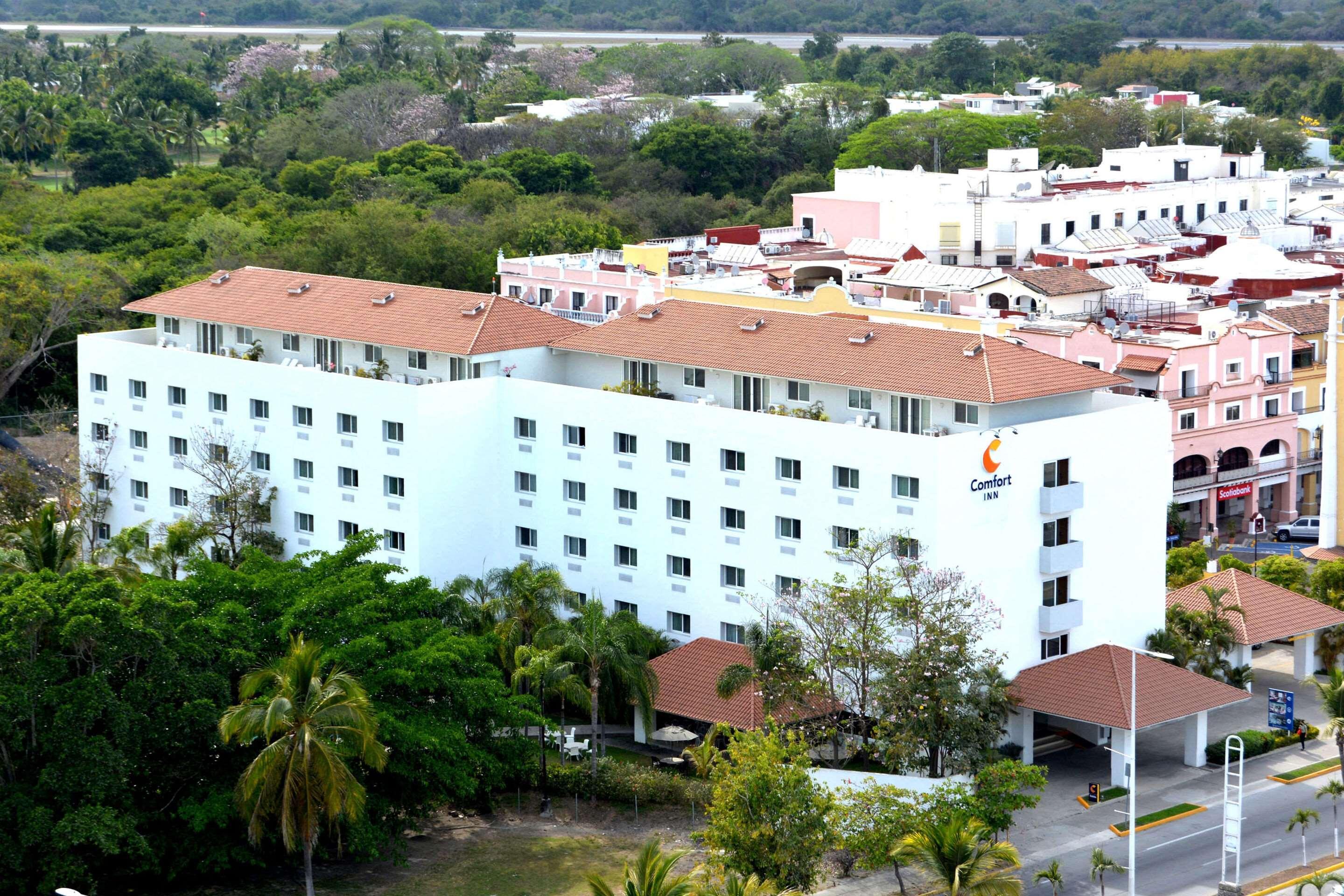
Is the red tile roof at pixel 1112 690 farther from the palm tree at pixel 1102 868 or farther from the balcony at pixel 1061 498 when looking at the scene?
the palm tree at pixel 1102 868

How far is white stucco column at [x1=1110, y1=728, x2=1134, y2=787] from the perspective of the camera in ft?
182

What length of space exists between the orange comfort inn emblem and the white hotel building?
8 cm

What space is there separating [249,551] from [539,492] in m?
11.5

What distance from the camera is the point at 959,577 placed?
54438 mm

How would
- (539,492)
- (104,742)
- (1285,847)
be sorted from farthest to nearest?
(539,492) → (1285,847) → (104,742)

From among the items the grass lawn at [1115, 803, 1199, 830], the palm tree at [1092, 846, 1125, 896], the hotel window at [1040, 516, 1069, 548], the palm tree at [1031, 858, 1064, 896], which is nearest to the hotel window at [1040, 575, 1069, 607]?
the hotel window at [1040, 516, 1069, 548]

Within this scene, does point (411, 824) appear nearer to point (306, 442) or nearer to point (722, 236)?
point (306, 442)

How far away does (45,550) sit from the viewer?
5531 centimetres

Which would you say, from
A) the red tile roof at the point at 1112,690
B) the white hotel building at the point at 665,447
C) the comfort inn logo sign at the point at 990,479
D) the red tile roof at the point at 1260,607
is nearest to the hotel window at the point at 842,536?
the white hotel building at the point at 665,447

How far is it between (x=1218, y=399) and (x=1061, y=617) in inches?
1135

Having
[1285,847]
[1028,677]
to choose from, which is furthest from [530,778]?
[1285,847]

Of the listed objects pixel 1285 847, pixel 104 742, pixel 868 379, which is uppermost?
pixel 868 379

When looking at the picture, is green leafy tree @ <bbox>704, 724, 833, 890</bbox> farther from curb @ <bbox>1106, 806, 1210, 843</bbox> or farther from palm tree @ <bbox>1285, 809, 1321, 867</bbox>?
palm tree @ <bbox>1285, 809, 1321, 867</bbox>

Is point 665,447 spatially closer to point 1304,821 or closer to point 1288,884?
point 1304,821
